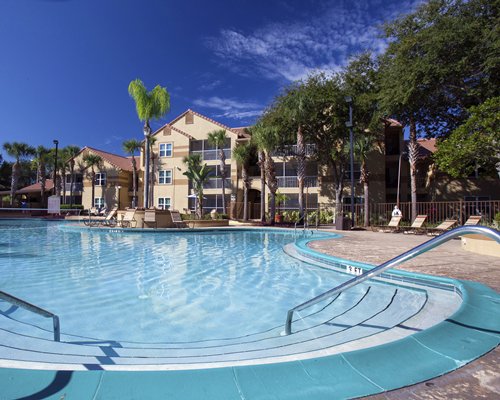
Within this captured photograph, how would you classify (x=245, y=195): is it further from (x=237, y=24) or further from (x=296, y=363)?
(x=296, y=363)

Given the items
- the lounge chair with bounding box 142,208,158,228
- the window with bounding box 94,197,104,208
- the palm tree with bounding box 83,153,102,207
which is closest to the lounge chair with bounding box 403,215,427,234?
the lounge chair with bounding box 142,208,158,228

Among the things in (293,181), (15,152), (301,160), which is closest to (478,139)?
(301,160)

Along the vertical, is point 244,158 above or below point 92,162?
below

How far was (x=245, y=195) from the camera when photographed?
1155 inches

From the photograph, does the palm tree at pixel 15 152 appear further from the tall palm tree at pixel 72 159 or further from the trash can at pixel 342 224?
the trash can at pixel 342 224

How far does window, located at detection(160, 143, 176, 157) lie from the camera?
3488cm

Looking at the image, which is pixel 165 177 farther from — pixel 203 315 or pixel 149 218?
pixel 203 315

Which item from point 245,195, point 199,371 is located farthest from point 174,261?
point 245,195

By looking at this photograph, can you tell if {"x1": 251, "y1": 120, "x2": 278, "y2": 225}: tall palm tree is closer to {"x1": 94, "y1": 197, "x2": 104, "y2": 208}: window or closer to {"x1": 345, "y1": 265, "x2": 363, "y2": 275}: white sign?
{"x1": 345, "y1": 265, "x2": 363, "y2": 275}: white sign

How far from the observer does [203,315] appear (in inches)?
183

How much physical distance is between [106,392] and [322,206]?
28366 mm

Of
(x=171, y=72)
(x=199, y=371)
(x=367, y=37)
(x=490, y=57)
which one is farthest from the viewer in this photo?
(x=171, y=72)

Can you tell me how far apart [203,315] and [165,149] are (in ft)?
107

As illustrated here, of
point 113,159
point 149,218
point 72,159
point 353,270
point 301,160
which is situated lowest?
point 353,270
